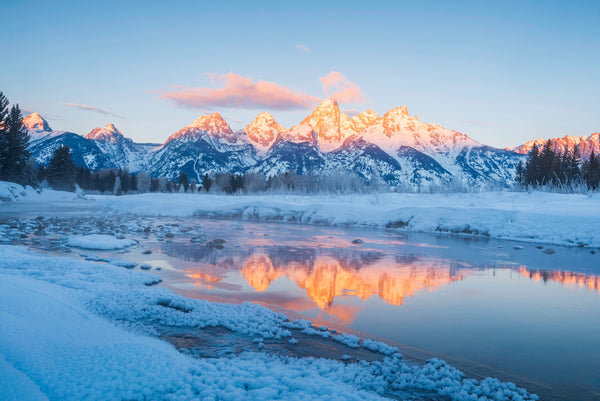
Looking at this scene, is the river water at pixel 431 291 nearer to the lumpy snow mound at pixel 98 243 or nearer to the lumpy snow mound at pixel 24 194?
the lumpy snow mound at pixel 98 243

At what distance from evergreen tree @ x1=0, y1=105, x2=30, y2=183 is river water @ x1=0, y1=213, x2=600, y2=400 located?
4566 cm

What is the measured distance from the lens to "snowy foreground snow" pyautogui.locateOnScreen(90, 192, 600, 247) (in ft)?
60.5

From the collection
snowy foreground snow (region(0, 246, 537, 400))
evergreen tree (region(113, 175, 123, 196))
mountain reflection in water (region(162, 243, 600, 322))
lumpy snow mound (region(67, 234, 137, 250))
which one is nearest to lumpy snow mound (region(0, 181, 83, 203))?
lumpy snow mound (region(67, 234, 137, 250))

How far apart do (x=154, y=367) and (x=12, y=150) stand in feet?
205

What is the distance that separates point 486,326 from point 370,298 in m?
2.25

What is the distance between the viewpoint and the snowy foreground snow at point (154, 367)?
131 inches

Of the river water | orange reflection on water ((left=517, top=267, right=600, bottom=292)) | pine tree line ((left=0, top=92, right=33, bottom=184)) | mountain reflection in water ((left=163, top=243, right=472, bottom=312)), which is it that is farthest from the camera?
pine tree line ((left=0, top=92, right=33, bottom=184))

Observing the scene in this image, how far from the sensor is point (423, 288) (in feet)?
27.9

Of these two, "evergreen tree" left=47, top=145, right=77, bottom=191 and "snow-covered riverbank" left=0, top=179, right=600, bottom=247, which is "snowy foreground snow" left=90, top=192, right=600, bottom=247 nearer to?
"snow-covered riverbank" left=0, top=179, right=600, bottom=247

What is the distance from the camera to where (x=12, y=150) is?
50.9 meters

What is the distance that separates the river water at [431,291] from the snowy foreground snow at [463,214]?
3023 millimetres

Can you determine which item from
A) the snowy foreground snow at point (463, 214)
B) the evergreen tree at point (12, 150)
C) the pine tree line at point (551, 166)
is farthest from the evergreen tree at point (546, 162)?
the evergreen tree at point (12, 150)

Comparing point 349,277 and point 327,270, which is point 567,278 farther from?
point 327,270

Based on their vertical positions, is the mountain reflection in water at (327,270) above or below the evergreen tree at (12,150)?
below
